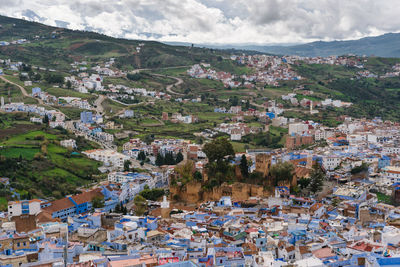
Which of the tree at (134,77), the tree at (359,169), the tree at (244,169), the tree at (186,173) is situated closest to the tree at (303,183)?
the tree at (244,169)

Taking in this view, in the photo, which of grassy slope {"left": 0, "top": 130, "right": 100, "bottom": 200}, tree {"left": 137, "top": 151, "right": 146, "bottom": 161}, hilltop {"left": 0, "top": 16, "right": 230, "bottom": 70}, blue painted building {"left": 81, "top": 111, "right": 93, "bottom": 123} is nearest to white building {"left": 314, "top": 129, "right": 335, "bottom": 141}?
tree {"left": 137, "top": 151, "right": 146, "bottom": 161}

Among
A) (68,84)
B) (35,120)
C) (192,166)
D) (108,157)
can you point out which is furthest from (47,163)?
(68,84)

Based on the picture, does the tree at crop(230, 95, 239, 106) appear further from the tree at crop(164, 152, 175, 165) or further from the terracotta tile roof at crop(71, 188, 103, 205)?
the terracotta tile roof at crop(71, 188, 103, 205)

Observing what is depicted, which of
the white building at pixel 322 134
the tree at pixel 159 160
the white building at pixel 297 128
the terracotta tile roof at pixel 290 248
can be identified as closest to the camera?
the terracotta tile roof at pixel 290 248

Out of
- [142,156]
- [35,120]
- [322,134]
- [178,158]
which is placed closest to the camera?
[178,158]

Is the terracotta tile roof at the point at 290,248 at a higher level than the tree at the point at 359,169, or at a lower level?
higher

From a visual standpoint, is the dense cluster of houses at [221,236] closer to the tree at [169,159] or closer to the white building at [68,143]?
the tree at [169,159]

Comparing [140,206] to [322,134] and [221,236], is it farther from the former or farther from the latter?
[322,134]

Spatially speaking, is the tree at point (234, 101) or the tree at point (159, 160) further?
the tree at point (234, 101)

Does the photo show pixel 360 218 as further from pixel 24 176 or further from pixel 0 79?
pixel 0 79
